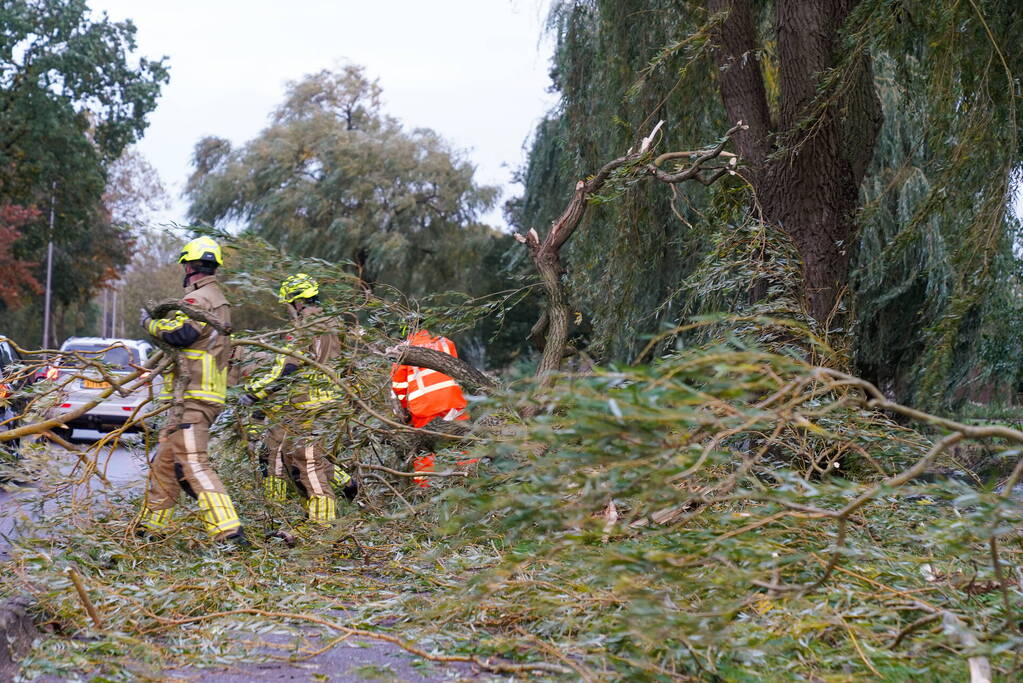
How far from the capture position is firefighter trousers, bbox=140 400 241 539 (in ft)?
20.7

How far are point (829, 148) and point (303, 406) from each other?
14.6 ft

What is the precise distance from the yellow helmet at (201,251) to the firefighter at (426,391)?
143 centimetres

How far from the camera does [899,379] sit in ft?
41.8

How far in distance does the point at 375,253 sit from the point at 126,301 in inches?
1148

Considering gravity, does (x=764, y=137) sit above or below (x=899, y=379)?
above

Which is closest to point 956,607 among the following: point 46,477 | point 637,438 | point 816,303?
point 637,438

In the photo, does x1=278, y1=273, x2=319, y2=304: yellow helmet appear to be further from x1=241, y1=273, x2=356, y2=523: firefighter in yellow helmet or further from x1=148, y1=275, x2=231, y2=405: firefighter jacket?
x1=148, y1=275, x2=231, y2=405: firefighter jacket

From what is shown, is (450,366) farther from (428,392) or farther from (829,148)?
(829,148)

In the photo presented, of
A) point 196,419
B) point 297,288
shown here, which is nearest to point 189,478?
point 196,419

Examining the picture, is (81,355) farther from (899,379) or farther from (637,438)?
(899,379)

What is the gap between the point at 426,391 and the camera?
830 cm

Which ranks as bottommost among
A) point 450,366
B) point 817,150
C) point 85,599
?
point 85,599

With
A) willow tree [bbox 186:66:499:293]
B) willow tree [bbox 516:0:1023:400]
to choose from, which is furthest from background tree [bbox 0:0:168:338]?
willow tree [bbox 516:0:1023:400]

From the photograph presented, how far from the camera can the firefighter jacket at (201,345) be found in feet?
21.2
